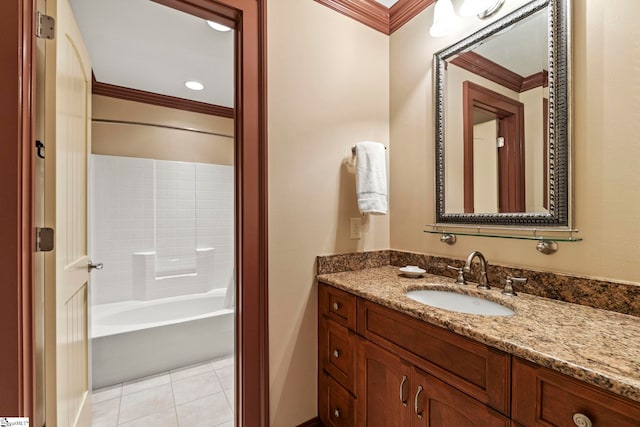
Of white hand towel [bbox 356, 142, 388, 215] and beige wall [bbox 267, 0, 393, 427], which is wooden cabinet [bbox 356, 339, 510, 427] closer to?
beige wall [bbox 267, 0, 393, 427]

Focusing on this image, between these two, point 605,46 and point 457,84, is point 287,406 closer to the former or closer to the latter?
point 457,84

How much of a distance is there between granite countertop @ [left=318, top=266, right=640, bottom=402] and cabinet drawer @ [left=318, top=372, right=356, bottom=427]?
0.54 m

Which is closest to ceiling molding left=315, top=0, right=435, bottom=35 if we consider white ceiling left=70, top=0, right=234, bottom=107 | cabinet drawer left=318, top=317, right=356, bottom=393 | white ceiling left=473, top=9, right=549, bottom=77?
white ceiling left=473, top=9, right=549, bottom=77

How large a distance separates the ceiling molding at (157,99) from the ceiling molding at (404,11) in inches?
78.3

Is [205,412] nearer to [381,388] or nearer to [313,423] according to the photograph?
[313,423]

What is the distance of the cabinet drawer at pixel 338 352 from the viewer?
4.21 ft

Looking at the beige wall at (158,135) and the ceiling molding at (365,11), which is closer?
the ceiling molding at (365,11)

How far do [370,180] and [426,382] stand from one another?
0.95 metres

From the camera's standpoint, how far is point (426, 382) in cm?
94

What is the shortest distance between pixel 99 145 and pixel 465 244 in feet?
10.0

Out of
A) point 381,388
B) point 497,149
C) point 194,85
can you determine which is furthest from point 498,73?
point 194,85

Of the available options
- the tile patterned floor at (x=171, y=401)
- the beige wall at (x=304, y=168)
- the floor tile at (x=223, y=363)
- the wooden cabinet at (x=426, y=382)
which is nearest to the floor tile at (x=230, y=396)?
the tile patterned floor at (x=171, y=401)

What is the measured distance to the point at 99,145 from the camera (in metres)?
2.55

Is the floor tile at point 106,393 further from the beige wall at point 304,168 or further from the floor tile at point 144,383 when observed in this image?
the beige wall at point 304,168
